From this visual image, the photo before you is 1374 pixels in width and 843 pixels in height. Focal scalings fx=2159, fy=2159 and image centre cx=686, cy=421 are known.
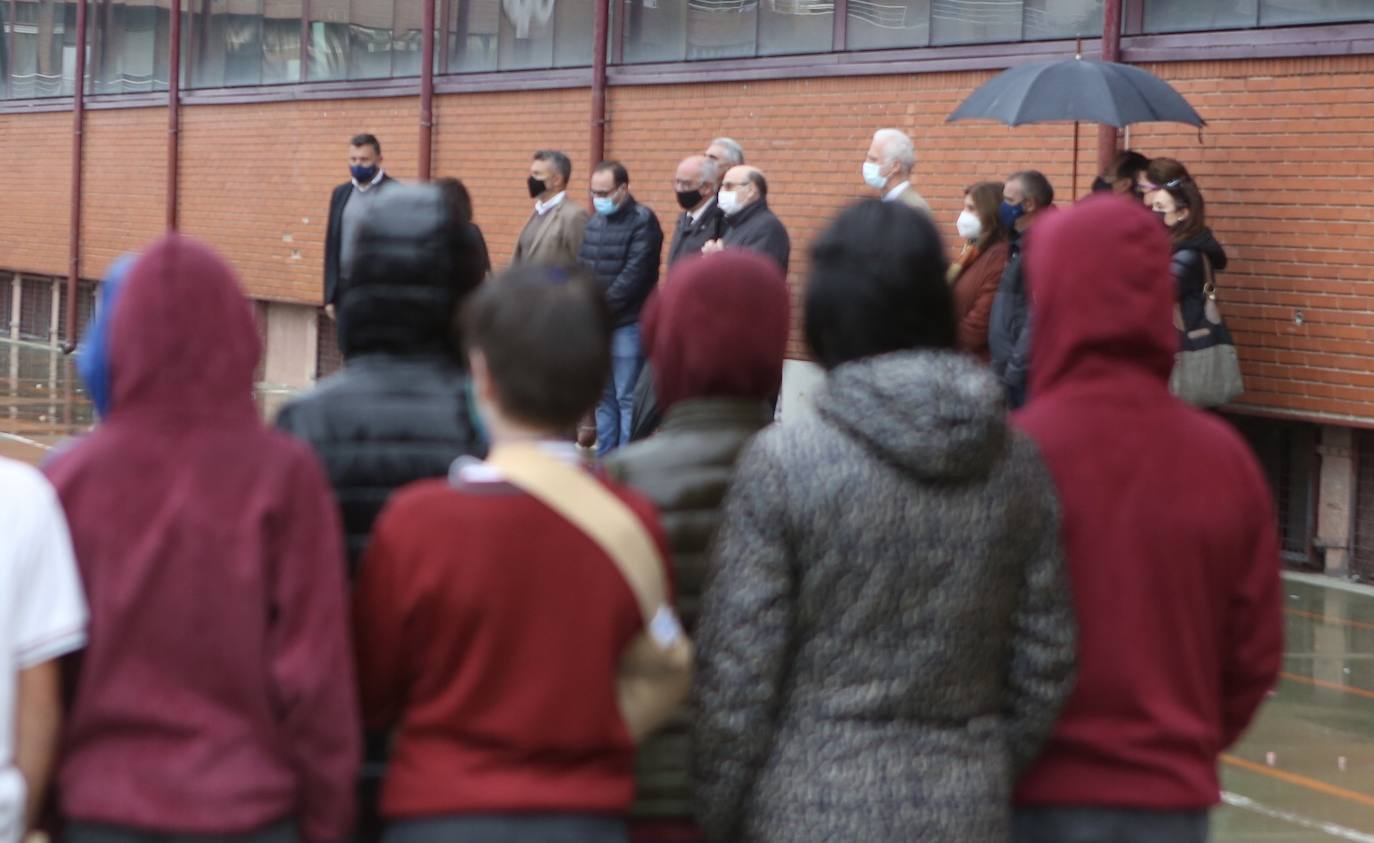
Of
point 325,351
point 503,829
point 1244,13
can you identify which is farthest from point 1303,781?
point 325,351

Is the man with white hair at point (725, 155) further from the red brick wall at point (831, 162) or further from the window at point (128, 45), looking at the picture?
the window at point (128, 45)

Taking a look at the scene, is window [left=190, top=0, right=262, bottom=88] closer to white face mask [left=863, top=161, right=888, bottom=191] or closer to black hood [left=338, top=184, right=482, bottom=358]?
white face mask [left=863, top=161, right=888, bottom=191]

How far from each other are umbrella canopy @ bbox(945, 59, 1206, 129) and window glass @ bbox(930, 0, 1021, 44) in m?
2.49

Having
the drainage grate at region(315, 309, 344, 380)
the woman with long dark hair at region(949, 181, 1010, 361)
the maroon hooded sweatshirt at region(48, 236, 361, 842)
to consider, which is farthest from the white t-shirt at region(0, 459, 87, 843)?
the drainage grate at region(315, 309, 344, 380)

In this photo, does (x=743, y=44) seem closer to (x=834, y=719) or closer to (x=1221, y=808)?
(x=1221, y=808)

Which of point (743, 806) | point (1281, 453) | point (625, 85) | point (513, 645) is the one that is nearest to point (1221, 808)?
point (743, 806)

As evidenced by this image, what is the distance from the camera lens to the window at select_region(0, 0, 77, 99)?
91.4 ft

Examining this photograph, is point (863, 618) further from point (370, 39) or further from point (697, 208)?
point (370, 39)

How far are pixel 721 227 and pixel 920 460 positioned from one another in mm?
9182

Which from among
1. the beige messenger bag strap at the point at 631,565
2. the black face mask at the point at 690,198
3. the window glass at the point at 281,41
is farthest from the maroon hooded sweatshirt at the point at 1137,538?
the window glass at the point at 281,41

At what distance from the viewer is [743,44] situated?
53.1ft

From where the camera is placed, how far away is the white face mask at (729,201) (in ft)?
39.0

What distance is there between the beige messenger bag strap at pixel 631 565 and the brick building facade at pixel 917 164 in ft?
28.1

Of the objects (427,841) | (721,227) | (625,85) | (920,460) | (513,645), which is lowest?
(427,841)
